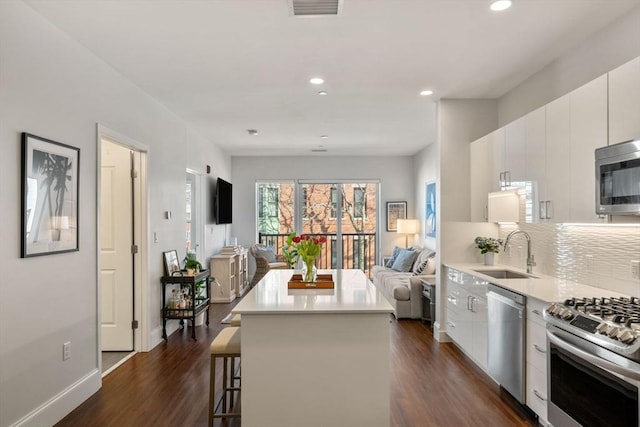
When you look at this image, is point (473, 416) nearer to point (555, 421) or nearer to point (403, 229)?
point (555, 421)

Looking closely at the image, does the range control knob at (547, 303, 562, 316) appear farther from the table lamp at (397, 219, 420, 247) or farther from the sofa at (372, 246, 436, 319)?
the table lamp at (397, 219, 420, 247)

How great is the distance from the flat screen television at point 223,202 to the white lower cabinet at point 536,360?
216 inches

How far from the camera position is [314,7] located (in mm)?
2520

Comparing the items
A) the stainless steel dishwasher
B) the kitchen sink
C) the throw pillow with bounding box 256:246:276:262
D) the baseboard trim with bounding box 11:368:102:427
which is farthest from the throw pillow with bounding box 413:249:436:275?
the baseboard trim with bounding box 11:368:102:427

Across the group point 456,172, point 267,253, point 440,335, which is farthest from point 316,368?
point 267,253

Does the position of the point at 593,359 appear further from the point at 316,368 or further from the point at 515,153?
the point at 515,153

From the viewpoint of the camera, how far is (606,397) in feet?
6.45

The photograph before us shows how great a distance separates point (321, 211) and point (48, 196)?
634cm

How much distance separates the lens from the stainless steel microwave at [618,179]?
6.96 feet

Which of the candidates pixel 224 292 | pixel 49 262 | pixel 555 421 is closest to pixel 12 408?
pixel 49 262

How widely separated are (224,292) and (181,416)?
396cm

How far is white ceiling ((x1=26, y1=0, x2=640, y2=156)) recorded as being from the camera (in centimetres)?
257

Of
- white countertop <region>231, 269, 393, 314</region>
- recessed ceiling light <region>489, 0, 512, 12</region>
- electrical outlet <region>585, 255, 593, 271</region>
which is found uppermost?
Answer: recessed ceiling light <region>489, 0, 512, 12</region>

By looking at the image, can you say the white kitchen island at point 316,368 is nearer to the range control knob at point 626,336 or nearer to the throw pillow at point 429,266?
the range control knob at point 626,336
